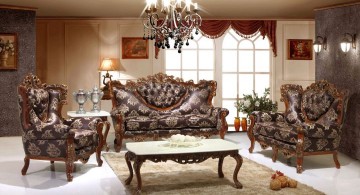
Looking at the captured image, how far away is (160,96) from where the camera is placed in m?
8.02

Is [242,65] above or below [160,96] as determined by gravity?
above

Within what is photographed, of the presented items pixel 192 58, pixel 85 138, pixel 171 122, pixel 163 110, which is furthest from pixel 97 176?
pixel 192 58

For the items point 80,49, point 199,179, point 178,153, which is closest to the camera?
point 178,153

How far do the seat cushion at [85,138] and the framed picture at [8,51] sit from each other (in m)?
3.33

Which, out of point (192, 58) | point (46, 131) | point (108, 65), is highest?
point (192, 58)

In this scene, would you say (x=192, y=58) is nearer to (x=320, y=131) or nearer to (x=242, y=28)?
(x=242, y=28)

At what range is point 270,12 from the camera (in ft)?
30.2

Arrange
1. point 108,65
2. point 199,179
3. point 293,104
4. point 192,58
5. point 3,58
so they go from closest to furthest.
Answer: point 199,179 < point 293,104 < point 3,58 < point 108,65 < point 192,58

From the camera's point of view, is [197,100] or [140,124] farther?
[197,100]

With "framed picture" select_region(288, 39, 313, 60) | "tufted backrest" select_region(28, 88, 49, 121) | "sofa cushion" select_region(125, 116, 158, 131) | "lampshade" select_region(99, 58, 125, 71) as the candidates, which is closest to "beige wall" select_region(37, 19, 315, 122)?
"lampshade" select_region(99, 58, 125, 71)

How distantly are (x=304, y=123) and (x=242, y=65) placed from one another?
404cm

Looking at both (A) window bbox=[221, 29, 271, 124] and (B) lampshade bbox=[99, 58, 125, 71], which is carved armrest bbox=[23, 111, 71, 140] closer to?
(B) lampshade bbox=[99, 58, 125, 71]

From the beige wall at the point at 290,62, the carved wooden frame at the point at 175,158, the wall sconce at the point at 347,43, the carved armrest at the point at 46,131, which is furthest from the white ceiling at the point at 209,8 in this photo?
the carved wooden frame at the point at 175,158

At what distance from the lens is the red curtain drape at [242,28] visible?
399 inches
